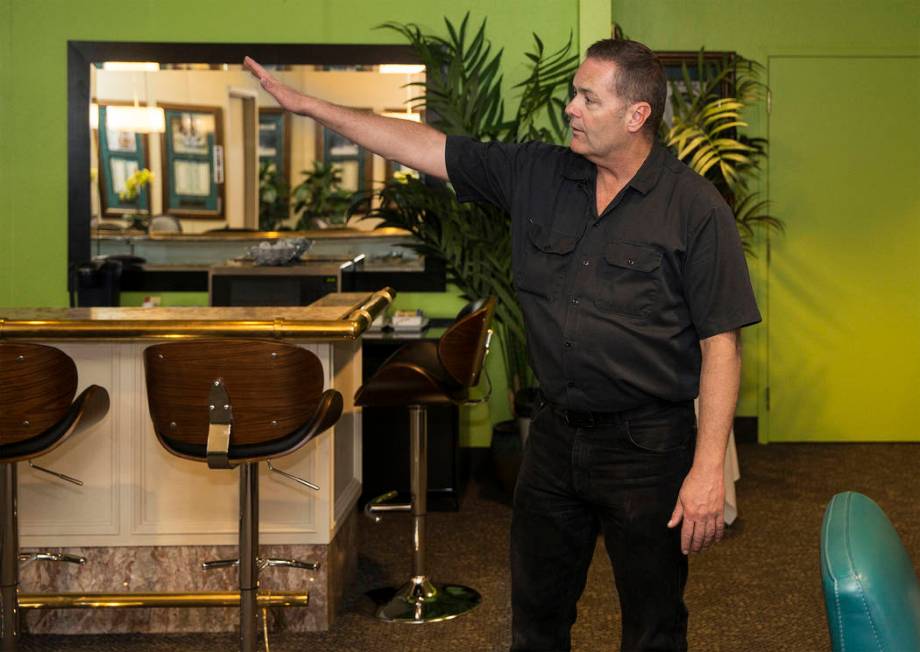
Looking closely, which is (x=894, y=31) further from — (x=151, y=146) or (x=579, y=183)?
(x=579, y=183)

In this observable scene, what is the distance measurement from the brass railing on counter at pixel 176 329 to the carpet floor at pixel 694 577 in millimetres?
992

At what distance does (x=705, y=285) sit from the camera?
249 cm

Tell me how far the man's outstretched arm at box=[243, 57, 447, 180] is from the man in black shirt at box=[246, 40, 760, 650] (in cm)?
2

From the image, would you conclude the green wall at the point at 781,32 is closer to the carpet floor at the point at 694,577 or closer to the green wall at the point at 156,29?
the green wall at the point at 156,29

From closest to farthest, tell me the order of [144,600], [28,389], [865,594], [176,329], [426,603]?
[865,594] < [28,389] < [176,329] < [144,600] < [426,603]

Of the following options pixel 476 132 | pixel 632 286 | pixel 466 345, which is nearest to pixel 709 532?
pixel 632 286

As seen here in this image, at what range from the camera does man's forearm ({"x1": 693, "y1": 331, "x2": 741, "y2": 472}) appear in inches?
98.5

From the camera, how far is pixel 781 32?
717 centimetres

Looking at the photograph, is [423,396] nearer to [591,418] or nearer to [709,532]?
[591,418]

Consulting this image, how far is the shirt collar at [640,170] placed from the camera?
258cm

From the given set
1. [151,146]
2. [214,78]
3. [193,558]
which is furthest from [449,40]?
[193,558]

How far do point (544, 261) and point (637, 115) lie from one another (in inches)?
14.3

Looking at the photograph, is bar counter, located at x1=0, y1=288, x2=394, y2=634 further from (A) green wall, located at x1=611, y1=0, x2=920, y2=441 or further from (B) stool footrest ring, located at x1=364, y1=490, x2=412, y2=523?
(A) green wall, located at x1=611, y1=0, x2=920, y2=441

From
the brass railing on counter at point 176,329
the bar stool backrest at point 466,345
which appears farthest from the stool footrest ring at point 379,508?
the brass railing on counter at point 176,329
